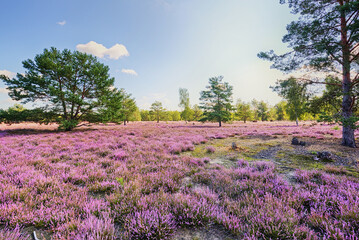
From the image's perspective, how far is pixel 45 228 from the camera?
6.48ft

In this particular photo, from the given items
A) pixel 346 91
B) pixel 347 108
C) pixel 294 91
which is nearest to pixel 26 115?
pixel 294 91

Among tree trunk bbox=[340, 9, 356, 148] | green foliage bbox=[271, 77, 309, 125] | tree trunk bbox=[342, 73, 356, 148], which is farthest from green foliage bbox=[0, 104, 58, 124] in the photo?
tree trunk bbox=[342, 73, 356, 148]

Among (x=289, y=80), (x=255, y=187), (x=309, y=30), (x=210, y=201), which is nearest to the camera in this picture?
(x=210, y=201)

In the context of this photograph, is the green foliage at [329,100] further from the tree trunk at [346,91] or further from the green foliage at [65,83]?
the green foliage at [65,83]

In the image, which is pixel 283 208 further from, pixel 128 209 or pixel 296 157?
pixel 296 157

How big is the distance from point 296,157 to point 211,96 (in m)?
29.7

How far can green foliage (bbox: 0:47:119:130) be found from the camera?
47.1ft

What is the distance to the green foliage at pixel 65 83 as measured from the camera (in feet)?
47.1

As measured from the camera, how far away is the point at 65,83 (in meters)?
16.1

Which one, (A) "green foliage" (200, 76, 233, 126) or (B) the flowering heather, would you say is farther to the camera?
(A) "green foliage" (200, 76, 233, 126)

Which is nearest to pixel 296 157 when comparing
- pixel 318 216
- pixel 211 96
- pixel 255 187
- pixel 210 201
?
pixel 255 187

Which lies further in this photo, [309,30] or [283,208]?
[309,30]

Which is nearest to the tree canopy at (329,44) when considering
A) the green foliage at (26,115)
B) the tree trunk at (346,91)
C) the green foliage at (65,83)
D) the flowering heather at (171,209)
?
the tree trunk at (346,91)

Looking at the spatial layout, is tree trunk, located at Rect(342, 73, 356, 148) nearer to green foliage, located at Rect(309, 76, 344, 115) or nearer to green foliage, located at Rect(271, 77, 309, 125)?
green foliage, located at Rect(309, 76, 344, 115)
